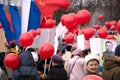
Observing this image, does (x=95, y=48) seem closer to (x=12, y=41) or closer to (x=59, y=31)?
(x=59, y=31)

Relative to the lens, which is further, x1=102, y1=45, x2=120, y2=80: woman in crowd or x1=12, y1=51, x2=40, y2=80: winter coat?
x1=12, y1=51, x2=40, y2=80: winter coat

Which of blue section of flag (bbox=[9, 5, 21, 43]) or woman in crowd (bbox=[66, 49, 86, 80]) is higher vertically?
blue section of flag (bbox=[9, 5, 21, 43])

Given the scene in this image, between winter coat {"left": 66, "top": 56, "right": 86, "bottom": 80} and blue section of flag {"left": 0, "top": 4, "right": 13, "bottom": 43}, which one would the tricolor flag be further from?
winter coat {"left": 66, "top": 56, "right": 86, "bottom": 80}

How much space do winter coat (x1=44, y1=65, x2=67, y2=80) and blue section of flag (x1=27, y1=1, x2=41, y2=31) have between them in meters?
4.71

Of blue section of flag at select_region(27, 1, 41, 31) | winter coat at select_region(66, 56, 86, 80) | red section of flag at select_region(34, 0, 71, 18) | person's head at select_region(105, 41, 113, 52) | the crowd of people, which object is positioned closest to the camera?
the crowd of people

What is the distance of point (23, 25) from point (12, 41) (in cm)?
169

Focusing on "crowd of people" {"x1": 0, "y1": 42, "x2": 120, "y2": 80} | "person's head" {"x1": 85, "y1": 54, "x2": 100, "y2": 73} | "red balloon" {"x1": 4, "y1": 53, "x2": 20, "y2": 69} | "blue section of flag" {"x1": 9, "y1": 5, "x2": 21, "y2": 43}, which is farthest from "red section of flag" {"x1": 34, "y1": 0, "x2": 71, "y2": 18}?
"person's head" {"x1": 85, "y1": 54, "x2": 100, "y2": 73}

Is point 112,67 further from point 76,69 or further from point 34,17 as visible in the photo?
point 34,17

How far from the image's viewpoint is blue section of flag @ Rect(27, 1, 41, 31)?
13062 mm

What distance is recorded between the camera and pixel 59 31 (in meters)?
13.5

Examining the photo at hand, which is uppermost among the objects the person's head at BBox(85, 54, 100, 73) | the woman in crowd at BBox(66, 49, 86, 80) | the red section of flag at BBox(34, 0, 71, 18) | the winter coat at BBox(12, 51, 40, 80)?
the red section of flag at BBox(34, 0, 71, 18)

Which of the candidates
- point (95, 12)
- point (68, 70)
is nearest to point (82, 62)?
point (68, 70)

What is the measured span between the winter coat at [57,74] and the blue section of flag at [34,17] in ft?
15.5

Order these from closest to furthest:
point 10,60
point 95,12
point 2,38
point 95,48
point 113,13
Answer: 1. point 10,60
2. point 2,38
3. point 95,48
4. point 113,13
5. point 95,12
